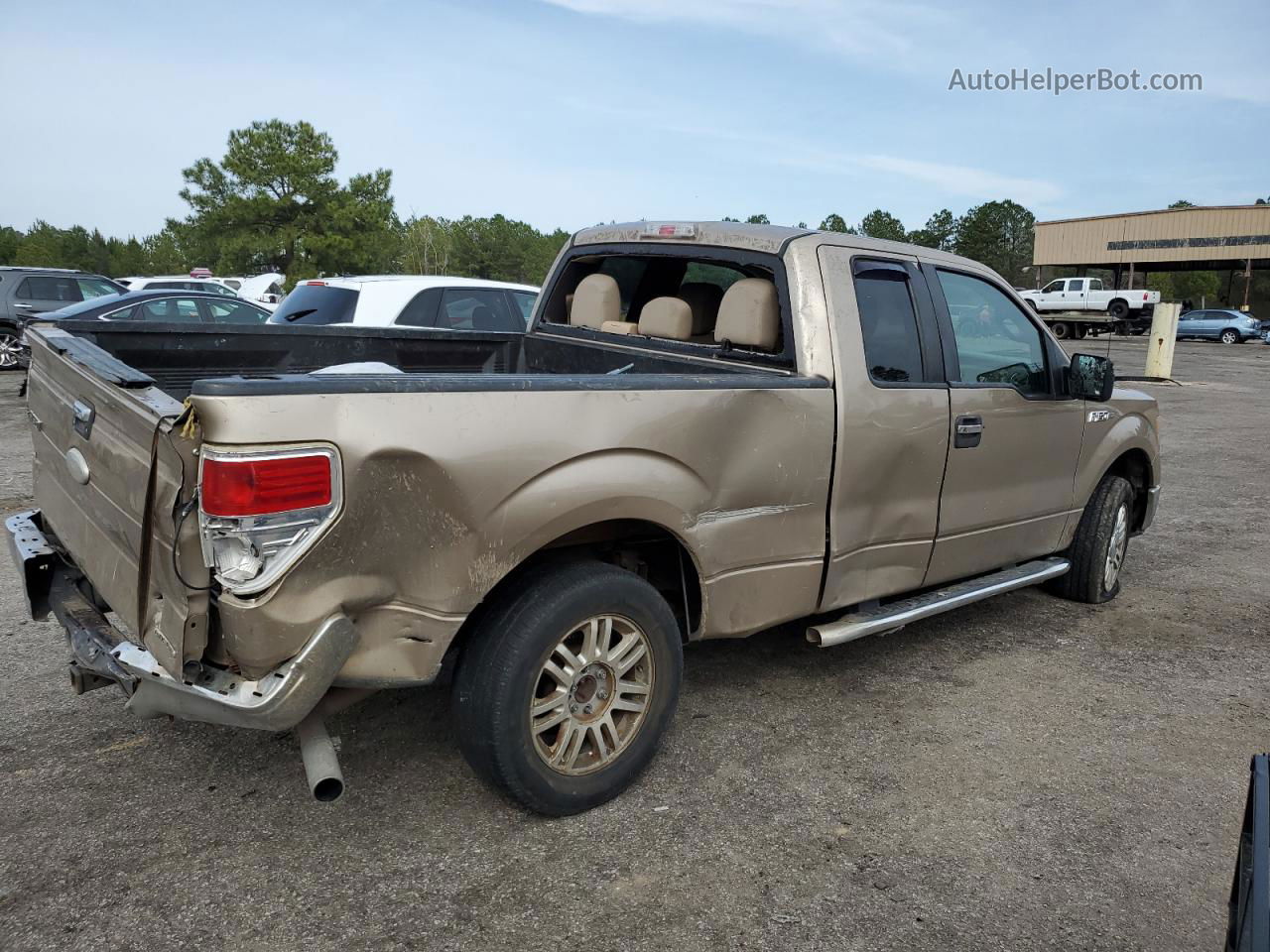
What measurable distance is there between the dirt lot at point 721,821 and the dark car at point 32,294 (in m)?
14.4

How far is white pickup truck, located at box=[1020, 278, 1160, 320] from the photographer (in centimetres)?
3772

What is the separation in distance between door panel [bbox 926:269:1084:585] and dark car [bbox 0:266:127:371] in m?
16.0

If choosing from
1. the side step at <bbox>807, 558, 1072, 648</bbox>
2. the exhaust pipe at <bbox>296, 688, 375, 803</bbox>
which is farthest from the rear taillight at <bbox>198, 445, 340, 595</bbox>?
the side step at <bbox>807, 558, 1072, 648</bbox>

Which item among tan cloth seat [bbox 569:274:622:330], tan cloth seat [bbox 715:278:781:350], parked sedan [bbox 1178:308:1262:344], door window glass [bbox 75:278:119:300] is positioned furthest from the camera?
parked sedan [bbox 1178:308:1262:344]

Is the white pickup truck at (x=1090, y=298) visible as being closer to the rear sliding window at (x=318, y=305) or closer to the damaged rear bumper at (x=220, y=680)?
the rear sliding window at (x=318, y=305)

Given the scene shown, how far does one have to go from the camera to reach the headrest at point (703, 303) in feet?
14.4

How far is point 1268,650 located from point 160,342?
544 centimetres

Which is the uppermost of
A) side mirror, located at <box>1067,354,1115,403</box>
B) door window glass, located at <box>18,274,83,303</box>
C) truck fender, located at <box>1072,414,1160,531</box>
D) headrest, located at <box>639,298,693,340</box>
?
door window glass, located at <box>18,274,83,303</box>

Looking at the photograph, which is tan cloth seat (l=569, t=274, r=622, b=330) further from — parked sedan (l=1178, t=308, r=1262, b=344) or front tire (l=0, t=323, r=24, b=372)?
parked sedan (l=1178, t=308, r=1262, b=344)

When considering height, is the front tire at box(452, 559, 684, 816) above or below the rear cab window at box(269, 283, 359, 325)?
below

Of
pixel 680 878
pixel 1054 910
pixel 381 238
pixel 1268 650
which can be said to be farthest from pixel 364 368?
pixel 381 238

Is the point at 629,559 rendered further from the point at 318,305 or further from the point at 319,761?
the point at 318,305

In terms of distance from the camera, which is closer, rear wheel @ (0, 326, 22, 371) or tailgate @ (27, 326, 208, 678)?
tailgate @ (27, 326, 208, 678)

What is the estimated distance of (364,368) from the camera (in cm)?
354
